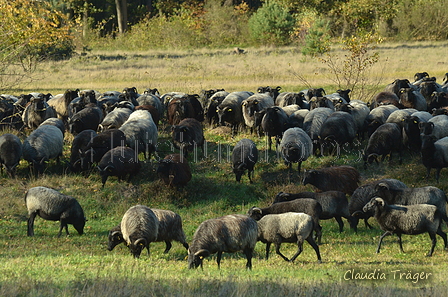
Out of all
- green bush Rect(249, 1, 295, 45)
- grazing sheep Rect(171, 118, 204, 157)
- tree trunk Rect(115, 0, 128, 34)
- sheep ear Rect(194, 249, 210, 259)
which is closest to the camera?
sheep ear Rect(194, 249, 210, 259)

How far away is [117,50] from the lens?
52.7 m

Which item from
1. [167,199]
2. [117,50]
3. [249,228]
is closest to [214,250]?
[249,228]

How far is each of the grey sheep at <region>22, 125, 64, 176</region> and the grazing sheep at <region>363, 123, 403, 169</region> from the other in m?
9.18

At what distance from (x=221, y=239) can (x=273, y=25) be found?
45.1 m

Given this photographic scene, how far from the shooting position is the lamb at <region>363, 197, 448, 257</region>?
434 inches

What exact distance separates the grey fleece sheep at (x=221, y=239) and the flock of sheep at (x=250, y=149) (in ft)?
0.06

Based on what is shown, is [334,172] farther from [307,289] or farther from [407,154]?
[307,289]

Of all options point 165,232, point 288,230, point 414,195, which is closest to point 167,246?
point 165,232

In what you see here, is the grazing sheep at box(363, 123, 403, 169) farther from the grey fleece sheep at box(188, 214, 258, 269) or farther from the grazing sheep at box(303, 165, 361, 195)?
the grey fleece sheep at box(188, 214, 258, 269)

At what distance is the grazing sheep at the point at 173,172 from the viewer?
15500 mm

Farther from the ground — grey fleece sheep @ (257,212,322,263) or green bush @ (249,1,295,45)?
green bush @ (249,1,295,45)

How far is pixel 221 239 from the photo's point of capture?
1017 cm

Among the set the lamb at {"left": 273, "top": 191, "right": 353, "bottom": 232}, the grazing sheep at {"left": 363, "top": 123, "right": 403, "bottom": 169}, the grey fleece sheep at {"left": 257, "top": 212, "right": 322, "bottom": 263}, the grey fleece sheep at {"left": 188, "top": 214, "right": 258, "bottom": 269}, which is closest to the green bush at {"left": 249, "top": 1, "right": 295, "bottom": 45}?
the grazing sheep at {"left": 363, "top": 123, "right": 403, "bottom": 169}

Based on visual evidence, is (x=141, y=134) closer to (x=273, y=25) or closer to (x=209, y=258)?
(x=209, y=258)
